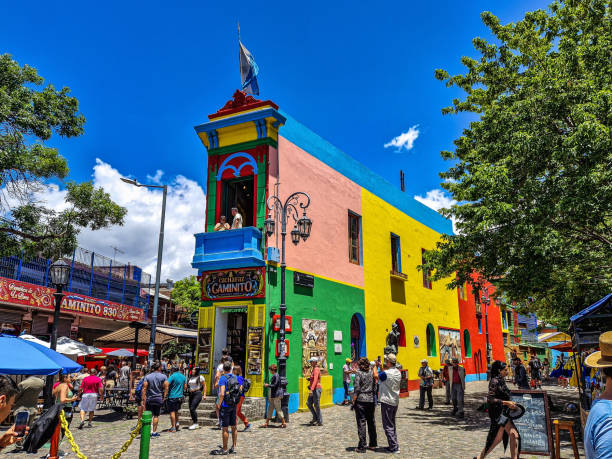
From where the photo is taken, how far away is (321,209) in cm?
1759

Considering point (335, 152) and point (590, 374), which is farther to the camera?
point (335, 152)

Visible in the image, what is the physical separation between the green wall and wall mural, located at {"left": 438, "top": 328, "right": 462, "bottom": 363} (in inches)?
343

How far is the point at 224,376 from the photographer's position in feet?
30.7

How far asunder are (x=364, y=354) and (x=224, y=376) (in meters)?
10.2

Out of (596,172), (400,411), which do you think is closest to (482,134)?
(596,172)

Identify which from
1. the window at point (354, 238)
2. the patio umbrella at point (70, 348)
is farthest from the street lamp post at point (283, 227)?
the patio umbrella at point (70, 348)

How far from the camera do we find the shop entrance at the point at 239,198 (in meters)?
16.3

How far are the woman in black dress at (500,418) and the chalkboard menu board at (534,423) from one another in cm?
30

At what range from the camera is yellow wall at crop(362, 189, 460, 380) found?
19.9m

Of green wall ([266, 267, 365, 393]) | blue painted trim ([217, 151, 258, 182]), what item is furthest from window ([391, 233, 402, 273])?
blue painted trim ([217, 151, 258, 182])

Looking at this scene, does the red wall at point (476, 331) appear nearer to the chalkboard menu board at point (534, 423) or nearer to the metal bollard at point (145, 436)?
the chalkboard menu board at point (534, 423)

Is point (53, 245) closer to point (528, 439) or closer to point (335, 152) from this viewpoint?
point (335, 152)

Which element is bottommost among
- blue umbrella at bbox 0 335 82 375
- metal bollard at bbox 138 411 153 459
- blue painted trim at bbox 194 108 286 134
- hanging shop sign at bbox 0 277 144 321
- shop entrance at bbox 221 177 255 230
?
metal bollard at bbox 138 411 153 459

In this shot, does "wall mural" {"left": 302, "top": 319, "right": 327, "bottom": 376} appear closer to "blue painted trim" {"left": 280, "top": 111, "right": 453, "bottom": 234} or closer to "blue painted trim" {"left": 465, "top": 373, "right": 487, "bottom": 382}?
"blue painted trim" {"left": 280, "top": 111, "right": 453, "bottom": 234}
